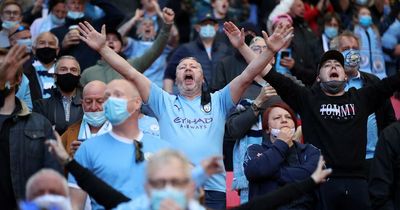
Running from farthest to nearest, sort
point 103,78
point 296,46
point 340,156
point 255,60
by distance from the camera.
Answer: point 296,46 → point 103,78 → point 340,156 → point 255,60

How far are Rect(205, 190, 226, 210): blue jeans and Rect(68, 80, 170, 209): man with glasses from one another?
170 centimetres

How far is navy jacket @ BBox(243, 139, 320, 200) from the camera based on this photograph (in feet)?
31.4

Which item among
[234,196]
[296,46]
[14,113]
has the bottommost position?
[234,196]

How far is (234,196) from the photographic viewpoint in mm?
11094

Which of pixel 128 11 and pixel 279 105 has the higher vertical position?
pixel 128 11

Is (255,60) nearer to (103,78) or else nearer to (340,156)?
(340,156)

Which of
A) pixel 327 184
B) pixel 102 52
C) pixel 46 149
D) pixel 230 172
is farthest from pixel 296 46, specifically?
pixel 46 149

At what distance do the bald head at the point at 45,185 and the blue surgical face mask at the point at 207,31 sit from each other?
297 inches

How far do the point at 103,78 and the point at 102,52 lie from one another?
2844mm

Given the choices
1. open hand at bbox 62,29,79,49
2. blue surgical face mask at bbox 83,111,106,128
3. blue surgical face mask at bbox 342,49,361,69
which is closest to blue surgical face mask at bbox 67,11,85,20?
open hand at bbox 62,29,79,49

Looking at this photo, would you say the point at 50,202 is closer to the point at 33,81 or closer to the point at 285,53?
the point at 33,81

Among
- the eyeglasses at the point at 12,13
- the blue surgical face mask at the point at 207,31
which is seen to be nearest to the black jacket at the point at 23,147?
the blue surgical face mask at the point at 207,31

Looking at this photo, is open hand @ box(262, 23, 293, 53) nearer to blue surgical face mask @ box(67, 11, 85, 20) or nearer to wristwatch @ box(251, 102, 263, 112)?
wristwatch @ box(251, 102, 263, 112)

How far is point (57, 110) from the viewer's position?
38.1 feet
